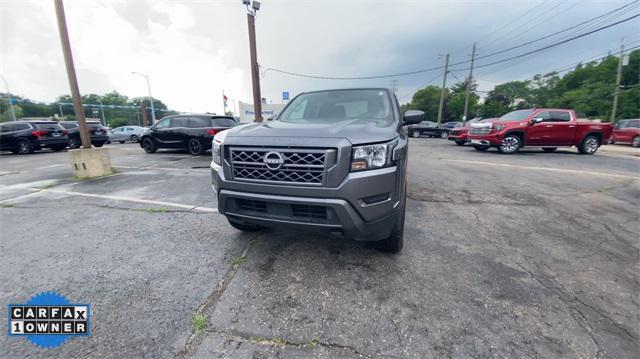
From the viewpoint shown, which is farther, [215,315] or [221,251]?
[221,251]

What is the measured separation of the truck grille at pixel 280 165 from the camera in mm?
1992

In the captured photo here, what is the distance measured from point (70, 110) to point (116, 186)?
332 ft

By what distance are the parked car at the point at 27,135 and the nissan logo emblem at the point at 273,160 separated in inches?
628

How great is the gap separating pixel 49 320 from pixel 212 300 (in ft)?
3.63

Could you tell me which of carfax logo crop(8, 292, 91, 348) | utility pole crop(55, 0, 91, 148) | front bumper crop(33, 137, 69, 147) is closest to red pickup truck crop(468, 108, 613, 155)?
carfax logo crop(8, 292, 91, 348)

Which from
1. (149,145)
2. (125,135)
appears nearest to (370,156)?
(149,145)

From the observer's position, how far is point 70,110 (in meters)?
75.9

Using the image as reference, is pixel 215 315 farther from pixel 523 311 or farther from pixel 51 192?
pixel 51 192

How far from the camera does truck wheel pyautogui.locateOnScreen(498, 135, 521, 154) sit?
9.89 meters

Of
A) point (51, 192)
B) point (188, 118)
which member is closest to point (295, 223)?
point (51, 192)

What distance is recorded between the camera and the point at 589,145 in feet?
33.8

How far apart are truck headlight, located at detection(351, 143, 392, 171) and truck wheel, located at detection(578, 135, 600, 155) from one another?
41.7 ft

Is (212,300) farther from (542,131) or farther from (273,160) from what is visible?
(542,131)

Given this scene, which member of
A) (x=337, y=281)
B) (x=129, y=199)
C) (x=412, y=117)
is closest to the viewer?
A: (x=337, y=281)
